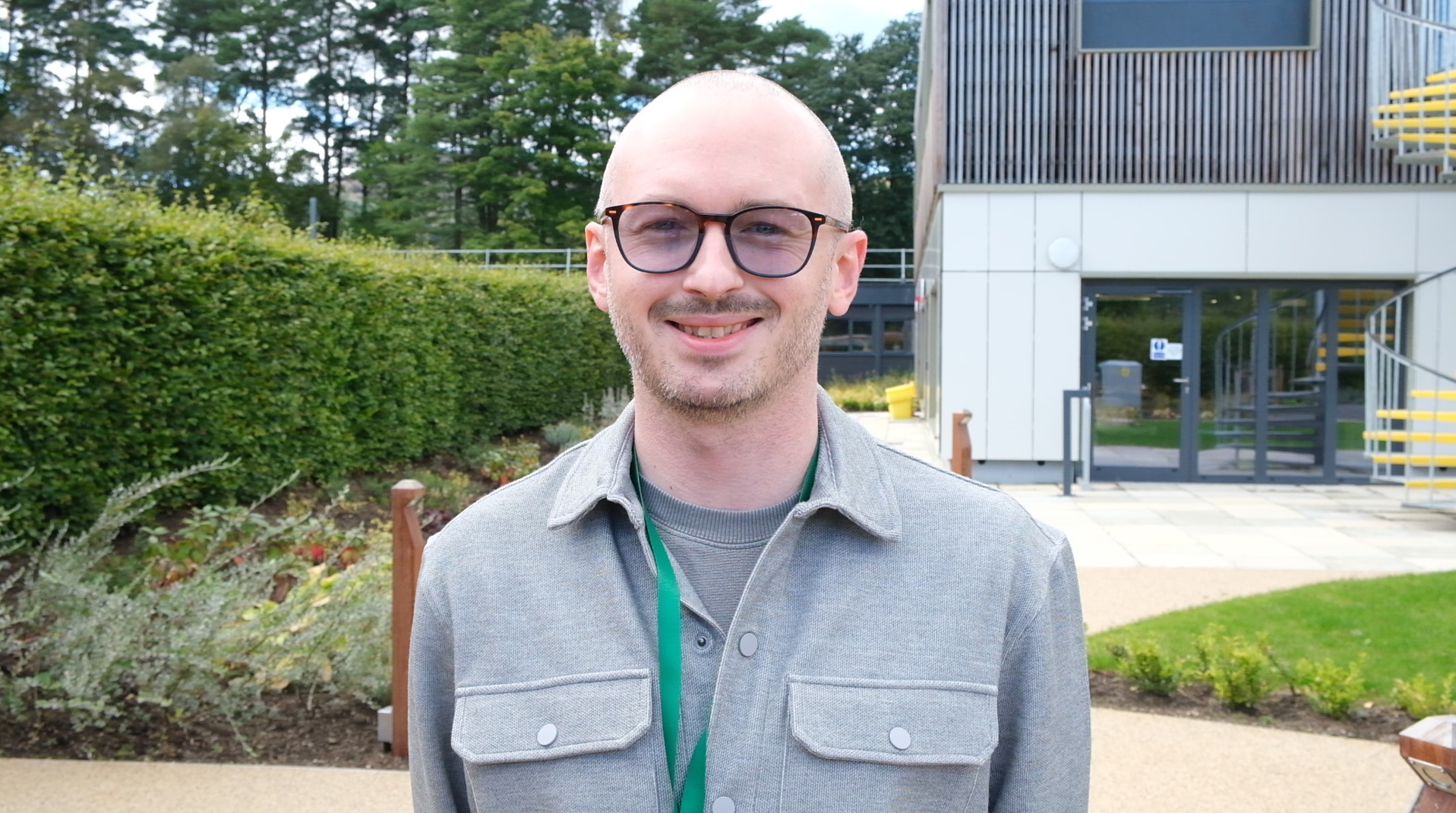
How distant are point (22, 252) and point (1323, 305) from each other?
525 inches

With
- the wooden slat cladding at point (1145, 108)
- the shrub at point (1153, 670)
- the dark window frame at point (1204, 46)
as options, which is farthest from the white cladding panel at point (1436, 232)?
the shrub at point (1153, 670)

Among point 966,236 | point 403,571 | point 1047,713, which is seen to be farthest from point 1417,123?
point 1047,713

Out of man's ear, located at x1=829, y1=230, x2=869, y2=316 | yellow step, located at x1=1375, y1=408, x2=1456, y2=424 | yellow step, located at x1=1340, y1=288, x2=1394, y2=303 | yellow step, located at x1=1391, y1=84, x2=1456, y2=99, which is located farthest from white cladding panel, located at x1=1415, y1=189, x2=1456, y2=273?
man's ear, located at x1=829, y1=230, x2=869, y2=316

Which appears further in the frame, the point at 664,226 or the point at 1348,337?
the point at 1348,337

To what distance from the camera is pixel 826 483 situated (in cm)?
169

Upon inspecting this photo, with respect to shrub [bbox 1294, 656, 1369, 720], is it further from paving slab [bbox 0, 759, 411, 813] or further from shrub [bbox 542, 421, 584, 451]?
shrub [bbox 542, 421, 584, 451]

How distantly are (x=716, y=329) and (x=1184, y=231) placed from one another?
551 inches

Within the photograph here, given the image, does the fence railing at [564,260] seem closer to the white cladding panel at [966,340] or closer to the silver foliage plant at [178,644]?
the white cladding panel at [966,340]

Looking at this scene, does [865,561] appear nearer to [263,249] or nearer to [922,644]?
[922,644]

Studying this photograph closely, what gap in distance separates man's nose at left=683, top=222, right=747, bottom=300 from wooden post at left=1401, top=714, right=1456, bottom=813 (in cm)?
133

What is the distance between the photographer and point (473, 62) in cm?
4822

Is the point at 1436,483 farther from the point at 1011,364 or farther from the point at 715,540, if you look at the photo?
the point at 715,540

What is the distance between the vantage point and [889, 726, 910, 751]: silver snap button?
1.58m

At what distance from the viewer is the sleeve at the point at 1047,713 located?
1.66 m
